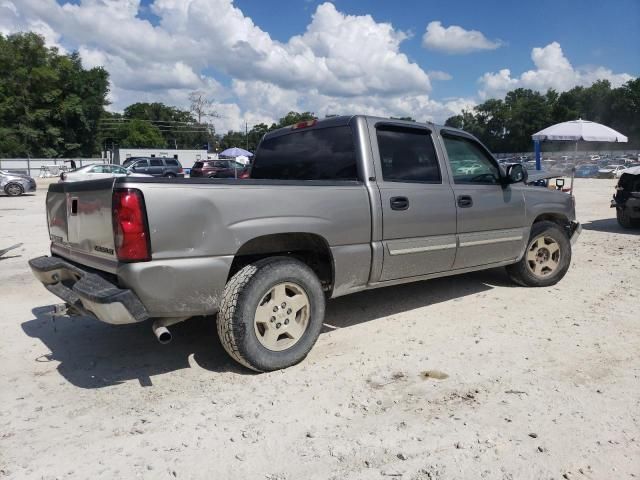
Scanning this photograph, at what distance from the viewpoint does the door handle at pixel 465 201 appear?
472 cm

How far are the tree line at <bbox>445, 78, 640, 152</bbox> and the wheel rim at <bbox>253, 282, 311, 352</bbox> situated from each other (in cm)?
8598

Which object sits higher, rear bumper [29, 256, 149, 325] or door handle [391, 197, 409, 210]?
door handle [391, 197, 409, 210]

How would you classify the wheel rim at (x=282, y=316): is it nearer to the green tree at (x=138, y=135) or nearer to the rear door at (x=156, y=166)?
the rear door at (x=156, y=166)

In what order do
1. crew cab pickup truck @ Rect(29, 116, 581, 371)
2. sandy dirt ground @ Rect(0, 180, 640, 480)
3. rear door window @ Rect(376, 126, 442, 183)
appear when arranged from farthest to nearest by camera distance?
rear door window @ Rect(376, 126, 442, 183) < crew cab pickup truck @ Rect(29, 116, 581, 371) < sandy dirt ground @ Rect(0, 180, 640, 480)

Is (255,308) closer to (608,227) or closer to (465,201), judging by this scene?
(465,201)

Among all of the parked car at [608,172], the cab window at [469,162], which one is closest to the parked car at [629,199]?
the cab window at [469,162]

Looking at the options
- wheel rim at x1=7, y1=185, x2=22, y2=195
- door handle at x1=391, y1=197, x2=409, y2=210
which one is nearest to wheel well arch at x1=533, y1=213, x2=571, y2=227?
door handle at x1=391, y1=197, x2=409, y2=210

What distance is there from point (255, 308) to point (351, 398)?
878 millimetres

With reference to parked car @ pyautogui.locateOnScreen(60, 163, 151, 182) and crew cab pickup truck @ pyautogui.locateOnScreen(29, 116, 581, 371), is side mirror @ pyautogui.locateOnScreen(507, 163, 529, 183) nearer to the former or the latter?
crew cab pickup truck @ pyautogui.locateOnScreen(29, 116, 581, 371)

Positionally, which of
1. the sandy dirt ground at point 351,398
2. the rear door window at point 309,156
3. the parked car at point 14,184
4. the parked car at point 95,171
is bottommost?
the sandy dirt ground at point 351,398

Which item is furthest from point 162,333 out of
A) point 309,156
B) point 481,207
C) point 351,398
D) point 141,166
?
point 141,166

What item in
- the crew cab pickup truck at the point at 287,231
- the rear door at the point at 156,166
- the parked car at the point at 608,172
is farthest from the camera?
the parked car at the point at 608,172

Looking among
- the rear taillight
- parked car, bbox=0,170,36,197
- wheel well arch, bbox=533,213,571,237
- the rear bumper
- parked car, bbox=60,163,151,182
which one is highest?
parked car, bbox=60,163,151,182

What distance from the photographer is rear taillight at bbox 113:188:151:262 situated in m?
3.00
